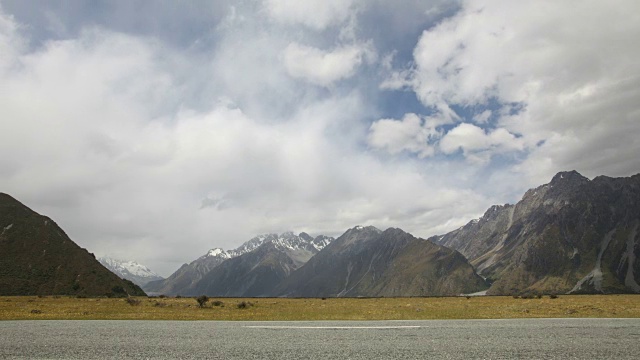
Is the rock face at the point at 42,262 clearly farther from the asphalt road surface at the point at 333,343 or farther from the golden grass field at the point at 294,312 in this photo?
the asphalt road surface at the point at 333,343

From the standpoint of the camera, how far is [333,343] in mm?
11648

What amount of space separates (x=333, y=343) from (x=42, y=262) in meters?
181

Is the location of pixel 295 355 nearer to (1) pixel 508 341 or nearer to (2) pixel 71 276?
(1) pixel 508 341

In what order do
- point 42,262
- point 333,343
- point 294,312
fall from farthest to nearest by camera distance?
point 42,262 → point 294,312 → point 333,343

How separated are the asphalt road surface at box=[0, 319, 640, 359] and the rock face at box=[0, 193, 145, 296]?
152 metres

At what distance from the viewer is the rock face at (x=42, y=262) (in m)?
139

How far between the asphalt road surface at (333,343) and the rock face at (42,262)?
500 ft

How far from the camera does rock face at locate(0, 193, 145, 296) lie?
139 meters

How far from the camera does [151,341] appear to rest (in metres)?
12.4

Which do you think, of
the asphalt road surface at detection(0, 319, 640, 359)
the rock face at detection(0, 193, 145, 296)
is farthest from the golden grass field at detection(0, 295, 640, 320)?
the rock face at detection(0, 193, 145, 296)

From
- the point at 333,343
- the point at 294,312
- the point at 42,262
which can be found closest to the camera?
the point at 333,343

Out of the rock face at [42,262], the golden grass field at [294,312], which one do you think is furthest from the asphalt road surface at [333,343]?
the rock face at [42,262]

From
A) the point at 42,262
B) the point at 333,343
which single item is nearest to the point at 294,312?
the point at 333,343

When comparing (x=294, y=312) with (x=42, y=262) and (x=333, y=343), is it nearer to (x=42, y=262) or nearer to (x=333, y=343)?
(x=333, y=343)
